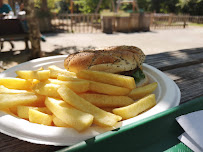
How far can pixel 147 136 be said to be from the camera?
110 cm

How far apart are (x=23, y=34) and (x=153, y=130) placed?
320 inches

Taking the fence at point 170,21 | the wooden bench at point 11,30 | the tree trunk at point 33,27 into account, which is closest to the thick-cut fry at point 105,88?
the tree trunk at point 33,27

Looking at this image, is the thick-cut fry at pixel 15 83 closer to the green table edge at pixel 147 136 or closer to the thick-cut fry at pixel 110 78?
the thick-cut fry at pixel 110 78

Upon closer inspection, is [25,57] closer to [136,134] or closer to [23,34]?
[23,34]

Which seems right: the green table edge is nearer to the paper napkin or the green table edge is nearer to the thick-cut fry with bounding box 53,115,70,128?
the paper napkin

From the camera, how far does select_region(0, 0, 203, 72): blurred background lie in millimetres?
7605

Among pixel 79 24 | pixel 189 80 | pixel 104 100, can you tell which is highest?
pixel 79 24

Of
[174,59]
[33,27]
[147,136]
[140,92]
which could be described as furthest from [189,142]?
[33,27]

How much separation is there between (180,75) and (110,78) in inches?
50.3

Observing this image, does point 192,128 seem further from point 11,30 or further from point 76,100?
point 11,30

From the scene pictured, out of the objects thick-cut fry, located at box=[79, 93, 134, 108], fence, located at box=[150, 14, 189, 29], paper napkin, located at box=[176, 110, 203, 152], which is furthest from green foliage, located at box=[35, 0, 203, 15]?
paper napkin, located at box=[176, 110, 203, 152]

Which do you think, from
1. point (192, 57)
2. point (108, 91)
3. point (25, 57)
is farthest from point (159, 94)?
point (25, 57)

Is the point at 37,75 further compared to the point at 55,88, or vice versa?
the point at 37,75

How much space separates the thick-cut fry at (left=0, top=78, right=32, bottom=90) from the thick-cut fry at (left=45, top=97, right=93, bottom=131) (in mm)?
395
